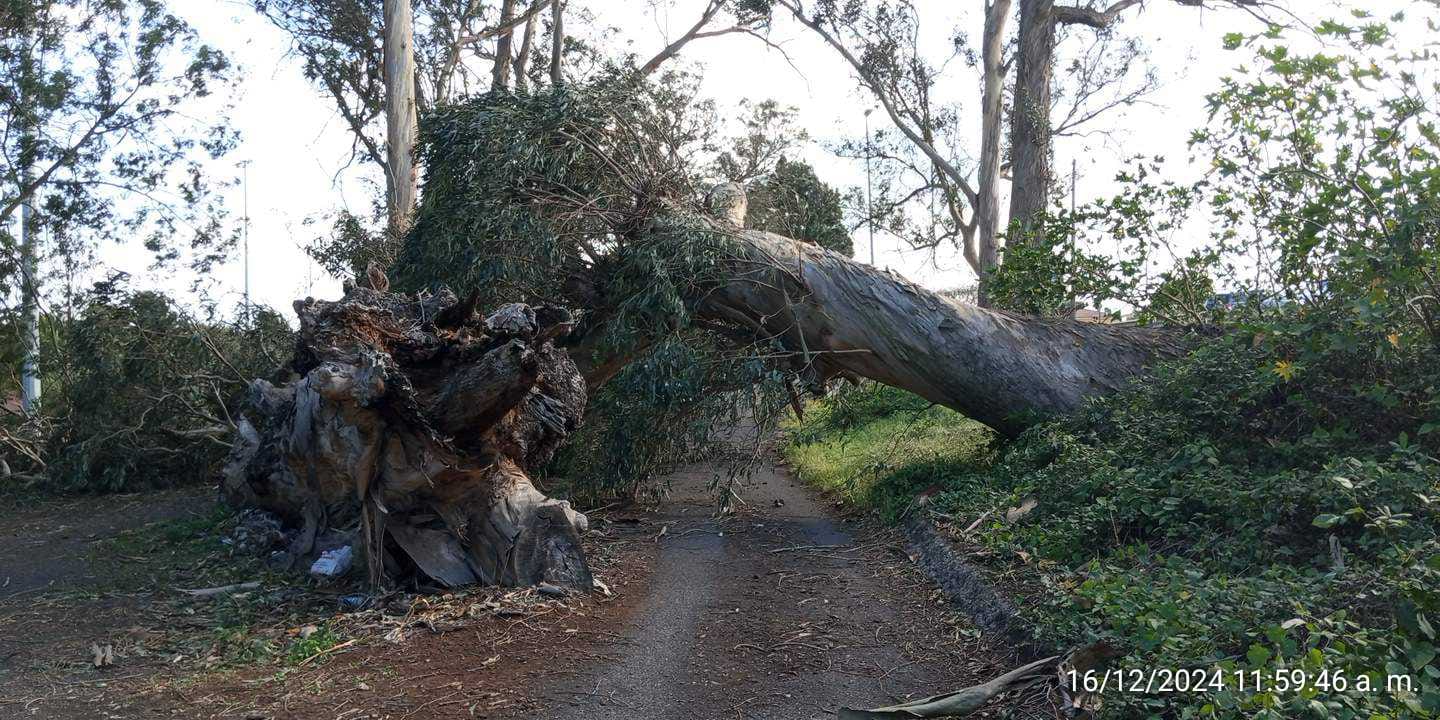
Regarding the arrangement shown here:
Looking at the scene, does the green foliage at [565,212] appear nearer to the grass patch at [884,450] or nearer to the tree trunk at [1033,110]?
the grass patch at [884,450]

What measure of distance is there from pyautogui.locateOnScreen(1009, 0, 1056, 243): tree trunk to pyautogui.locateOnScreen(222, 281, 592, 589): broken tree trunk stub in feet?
38.2

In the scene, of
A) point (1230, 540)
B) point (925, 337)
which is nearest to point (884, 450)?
point (925, 337)

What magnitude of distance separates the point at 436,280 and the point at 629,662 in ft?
15.9

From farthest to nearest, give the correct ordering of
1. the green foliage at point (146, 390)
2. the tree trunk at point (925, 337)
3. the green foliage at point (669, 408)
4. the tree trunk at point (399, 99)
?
the tree trunk at point (399, 99) < the green foliage at point (146, 390) < the tree trunk at point (925, 337) < the green foliage at point (669, 408)

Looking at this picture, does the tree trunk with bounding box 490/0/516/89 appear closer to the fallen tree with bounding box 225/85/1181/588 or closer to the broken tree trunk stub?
the fallen tree with bounding box 225/85/1181/588

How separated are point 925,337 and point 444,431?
4.62 metres

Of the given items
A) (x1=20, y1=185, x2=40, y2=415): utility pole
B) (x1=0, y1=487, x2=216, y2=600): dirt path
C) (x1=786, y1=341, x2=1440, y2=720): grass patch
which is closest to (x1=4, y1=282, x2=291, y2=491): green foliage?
(x1=0, y1=487, x2=216, y2=600): dirt path

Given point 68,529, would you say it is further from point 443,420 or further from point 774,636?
point 774,636

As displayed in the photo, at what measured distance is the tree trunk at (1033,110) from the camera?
16.4 m

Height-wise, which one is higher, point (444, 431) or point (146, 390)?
point (146, 390)

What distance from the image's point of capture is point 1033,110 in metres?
16.3

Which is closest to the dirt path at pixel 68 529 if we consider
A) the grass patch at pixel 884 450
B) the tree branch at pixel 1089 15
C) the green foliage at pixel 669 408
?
the green foliage at pixel 669 408

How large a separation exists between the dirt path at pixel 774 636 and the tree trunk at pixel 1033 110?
987 centimetres

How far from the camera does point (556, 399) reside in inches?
275
